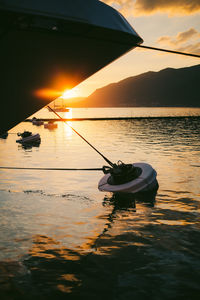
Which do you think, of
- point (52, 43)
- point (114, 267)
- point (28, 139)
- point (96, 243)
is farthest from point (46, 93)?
point (28, 139)

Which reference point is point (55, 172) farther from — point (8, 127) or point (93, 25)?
point (93, 25)

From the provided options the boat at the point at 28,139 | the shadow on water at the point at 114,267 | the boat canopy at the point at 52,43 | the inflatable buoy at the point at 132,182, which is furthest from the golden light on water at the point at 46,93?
the boat at the point at 28,139

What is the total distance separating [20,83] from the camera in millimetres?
5566

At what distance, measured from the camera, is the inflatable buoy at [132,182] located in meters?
16.3

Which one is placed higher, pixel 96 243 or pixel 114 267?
pixel 96 243

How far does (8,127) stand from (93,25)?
3.65 meters

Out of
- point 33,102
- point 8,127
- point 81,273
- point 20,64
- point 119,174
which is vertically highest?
point 20,64

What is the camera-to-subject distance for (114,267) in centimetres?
920

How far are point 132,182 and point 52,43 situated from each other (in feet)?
41.5

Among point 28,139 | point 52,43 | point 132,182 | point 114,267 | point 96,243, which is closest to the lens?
point 52,43

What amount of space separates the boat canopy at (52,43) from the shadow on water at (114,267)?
4924 millimetres

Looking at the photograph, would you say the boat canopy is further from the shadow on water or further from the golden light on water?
the shadow on water

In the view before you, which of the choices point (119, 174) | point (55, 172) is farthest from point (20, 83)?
point (55, 172)

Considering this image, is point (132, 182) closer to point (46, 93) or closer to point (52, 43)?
point (46, 93)
